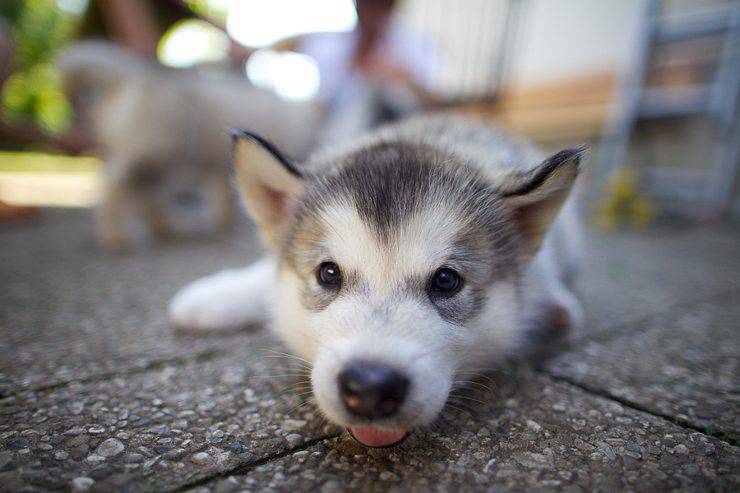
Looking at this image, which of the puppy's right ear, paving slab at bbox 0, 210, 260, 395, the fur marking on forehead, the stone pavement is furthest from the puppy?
the fur marking on forehead

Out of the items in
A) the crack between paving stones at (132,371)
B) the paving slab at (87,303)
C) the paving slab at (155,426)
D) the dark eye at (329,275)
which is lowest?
the paving slab at (87,303)

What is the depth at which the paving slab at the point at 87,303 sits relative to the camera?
1.96 metres

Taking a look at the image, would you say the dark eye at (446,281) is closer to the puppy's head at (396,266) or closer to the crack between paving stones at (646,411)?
the puppy's head at (396,266)

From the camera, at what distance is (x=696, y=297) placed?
125 inches

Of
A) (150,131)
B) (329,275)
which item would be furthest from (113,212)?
(329,275)

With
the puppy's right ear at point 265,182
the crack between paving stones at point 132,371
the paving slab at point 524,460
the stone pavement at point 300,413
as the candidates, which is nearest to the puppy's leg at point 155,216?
the stone pavement at point 300,413

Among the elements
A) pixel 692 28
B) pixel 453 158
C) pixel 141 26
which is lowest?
pixel 453 158

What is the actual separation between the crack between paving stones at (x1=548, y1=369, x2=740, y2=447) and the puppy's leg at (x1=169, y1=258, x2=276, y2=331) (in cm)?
134

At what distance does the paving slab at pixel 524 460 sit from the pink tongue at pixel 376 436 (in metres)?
0.03

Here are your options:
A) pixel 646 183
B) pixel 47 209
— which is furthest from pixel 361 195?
pixel 646 183

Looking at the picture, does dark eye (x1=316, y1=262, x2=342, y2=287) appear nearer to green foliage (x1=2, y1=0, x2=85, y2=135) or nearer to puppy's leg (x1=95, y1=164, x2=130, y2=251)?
puppy's leg (x1=95, y1=164, x2=130, y2=251)

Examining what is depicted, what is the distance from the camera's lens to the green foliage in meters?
11.5

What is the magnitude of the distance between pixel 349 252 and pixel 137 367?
101cm

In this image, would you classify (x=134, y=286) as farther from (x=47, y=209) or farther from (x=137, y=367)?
(x=47, y=209)
